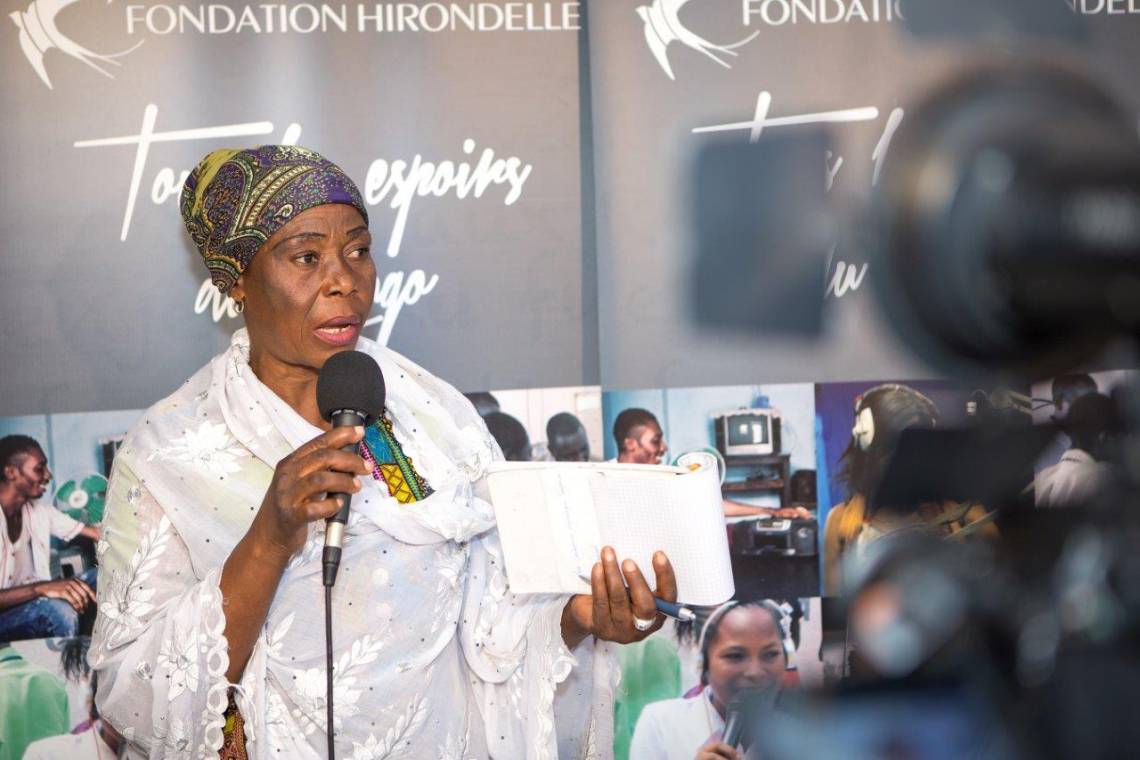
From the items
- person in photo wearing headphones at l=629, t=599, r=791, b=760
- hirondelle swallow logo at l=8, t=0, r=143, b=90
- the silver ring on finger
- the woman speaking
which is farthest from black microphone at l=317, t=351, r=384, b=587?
person in photo wearing headphones at l=629, t=599, r=791, b=760

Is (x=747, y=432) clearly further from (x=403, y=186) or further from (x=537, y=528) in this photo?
(x=537, y=528)

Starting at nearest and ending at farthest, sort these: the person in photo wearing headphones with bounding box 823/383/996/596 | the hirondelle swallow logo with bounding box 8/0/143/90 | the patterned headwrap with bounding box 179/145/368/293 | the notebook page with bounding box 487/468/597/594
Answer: the notebook page with bounding box 487/468/597/594 → the patterned headwrap with bounding box 179/145/368/293 → the hirondelle swallow logo with bounding box 8/0/143/90 → the person in photo wearing headphones with bounding box 823/383/996/596

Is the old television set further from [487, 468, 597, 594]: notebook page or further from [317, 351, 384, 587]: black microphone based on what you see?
[317, 351, 384, 587]: black microphone

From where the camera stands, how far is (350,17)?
3053 millimetres

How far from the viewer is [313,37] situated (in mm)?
3039

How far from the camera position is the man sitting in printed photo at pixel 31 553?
9.55 feet

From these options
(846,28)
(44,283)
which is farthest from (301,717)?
(846,28)

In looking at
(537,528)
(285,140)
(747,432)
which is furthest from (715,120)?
(537,528)

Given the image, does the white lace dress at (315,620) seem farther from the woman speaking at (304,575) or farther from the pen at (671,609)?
the pen at (671,609)

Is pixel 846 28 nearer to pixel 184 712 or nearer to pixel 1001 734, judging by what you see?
pixel 184 712

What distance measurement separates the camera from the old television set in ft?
10.4

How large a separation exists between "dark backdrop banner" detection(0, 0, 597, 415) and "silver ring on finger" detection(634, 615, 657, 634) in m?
1.32

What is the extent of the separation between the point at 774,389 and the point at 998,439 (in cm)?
250

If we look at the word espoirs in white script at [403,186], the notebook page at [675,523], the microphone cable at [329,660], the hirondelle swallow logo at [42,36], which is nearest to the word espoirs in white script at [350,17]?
the hirondelle swallow logo at [42,36]
